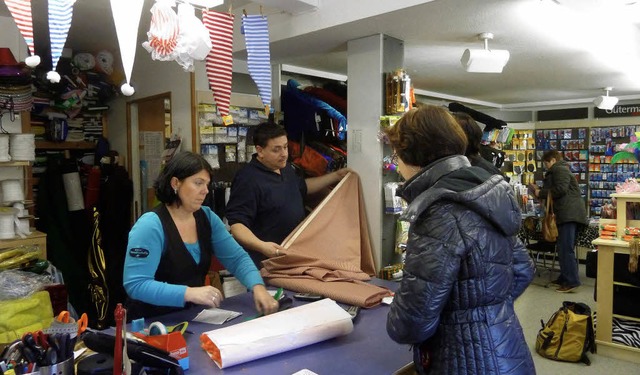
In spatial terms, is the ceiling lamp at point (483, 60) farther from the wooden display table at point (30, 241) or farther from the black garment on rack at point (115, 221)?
the wooden display table at point (30, 241)

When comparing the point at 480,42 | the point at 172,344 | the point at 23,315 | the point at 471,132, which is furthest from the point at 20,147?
the point at 480,42

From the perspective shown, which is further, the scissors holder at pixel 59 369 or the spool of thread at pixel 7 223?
the spool of thread at pixel 7 223

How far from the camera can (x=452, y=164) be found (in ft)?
4.72

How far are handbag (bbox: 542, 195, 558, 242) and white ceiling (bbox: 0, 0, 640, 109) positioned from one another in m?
1.61

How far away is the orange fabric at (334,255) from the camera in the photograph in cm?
216

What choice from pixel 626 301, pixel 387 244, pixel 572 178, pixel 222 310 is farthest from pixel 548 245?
pixel 222 310

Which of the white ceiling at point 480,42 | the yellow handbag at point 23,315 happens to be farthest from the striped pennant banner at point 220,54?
the yellow handbag at point 23,315

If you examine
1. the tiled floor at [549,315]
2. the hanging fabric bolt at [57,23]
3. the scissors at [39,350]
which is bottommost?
the tiled floor at [549,315]

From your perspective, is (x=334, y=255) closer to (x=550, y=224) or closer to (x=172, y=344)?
(x=172, y=344)

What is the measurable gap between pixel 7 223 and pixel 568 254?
5697mm

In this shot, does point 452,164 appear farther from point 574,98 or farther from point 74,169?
point 574,98

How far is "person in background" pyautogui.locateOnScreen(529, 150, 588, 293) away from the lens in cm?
561

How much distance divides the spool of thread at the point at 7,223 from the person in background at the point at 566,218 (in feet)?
18.4

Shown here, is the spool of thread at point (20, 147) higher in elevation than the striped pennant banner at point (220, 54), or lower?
lower
